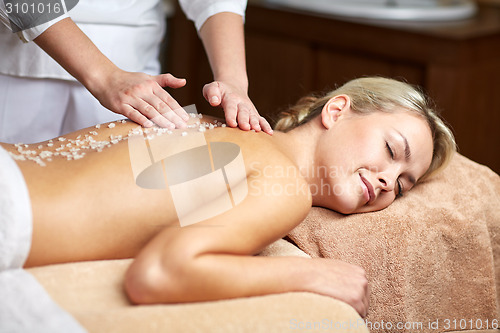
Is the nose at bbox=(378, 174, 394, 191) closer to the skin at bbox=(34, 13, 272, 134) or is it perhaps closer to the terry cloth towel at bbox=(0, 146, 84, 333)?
the skin at bbox=(34, 13, 272, 134)

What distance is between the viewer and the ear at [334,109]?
1437 millimetres

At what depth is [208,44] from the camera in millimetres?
1591

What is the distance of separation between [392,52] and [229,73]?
1.10m

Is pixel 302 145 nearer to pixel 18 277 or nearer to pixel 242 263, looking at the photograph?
pixel 242 263

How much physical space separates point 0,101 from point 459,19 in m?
1.82

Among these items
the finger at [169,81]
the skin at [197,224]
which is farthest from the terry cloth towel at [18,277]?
Result: the finger at [169,81]

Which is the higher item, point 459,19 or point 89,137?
point 89,137

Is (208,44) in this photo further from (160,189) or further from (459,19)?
(459,19)

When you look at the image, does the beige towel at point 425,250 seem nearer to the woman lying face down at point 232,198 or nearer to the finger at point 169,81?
the woman lying face down at point 232,198

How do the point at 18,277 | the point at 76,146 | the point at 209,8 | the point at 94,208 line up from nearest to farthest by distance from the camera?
the point at 18,277
the point at 94,208
the point at 76,146
the point at 209,8

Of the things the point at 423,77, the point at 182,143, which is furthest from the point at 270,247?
the point at 423,77

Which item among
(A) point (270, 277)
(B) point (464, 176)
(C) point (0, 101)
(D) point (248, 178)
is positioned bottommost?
(B) point (464, 176)

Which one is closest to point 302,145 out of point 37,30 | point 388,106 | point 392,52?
point 388,106

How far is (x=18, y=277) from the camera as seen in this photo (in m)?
1.04
